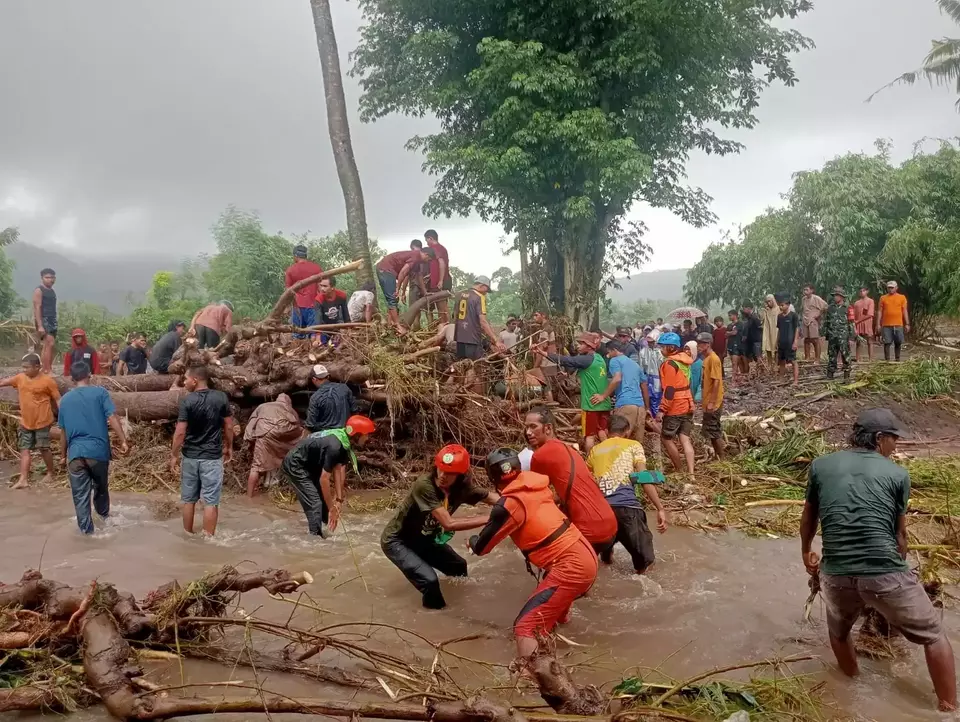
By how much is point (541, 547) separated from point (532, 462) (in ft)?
2.38

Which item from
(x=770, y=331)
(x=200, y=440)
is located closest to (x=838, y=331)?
(x=770, y=331)

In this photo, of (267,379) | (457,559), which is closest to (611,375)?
(457,559)

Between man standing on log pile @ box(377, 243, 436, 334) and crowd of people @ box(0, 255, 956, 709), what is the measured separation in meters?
0.02

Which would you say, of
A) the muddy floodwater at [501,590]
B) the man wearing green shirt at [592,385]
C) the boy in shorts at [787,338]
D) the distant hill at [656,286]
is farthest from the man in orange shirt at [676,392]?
the distant hill at [656,286]

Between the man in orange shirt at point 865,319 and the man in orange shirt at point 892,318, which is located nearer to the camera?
the man in orange shirt at point 892,318

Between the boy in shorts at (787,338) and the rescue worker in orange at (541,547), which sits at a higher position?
the boy in shorts at (787,338)

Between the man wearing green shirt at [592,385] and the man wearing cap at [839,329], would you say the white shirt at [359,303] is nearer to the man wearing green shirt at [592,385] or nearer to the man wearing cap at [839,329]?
the man wearing green shirt at [592,385]

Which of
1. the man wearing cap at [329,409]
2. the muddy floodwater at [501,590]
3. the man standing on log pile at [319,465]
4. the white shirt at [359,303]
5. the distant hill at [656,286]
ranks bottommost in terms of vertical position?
the muddy floodwater at [501,590]

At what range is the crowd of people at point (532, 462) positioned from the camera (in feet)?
11.4

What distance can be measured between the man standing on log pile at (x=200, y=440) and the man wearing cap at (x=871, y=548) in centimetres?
494

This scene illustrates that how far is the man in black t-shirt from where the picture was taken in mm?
12539

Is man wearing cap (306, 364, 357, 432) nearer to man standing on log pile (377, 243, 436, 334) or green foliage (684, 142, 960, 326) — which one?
man standing on log pile (377, 243, 436, 334)

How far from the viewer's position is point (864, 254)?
1739cm

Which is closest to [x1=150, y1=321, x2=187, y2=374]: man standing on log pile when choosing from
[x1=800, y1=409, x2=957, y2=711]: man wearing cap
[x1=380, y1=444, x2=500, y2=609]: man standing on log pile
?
[x1=380, y1=444, x2=500, y2=609]: man standing on log pile
